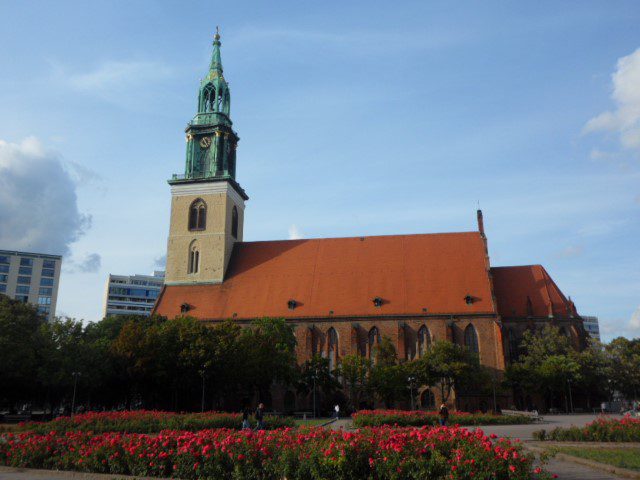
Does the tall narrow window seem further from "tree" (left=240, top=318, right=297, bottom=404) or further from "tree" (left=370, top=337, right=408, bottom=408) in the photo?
"tree" (left=370, top=337, right=408, bottom=408)

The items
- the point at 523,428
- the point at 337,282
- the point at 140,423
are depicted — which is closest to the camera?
the point at 140,423

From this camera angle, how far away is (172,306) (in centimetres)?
6016

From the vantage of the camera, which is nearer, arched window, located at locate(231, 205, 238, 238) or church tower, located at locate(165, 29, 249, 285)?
church tower, located at locate(165, 29, 249, 285)

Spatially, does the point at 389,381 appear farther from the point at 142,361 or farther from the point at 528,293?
the point at 528,293

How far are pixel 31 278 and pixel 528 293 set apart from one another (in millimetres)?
106625

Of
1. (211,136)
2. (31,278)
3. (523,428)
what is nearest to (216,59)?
(211,136)

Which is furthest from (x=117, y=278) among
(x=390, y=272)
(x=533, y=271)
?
(x=533, y=271)

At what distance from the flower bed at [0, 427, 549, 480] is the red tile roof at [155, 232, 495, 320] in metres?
41.9

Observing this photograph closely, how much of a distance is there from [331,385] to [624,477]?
3840cm

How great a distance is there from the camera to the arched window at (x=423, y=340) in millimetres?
54812

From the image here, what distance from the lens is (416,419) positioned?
32.8m

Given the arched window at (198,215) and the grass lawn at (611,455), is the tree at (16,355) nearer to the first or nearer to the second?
the arched window at (198,215)

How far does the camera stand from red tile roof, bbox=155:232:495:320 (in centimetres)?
5666

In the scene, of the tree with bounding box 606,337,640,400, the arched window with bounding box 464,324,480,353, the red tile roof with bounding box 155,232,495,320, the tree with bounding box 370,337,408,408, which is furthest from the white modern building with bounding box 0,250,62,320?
the tree with bounding box 606,337,640,400
